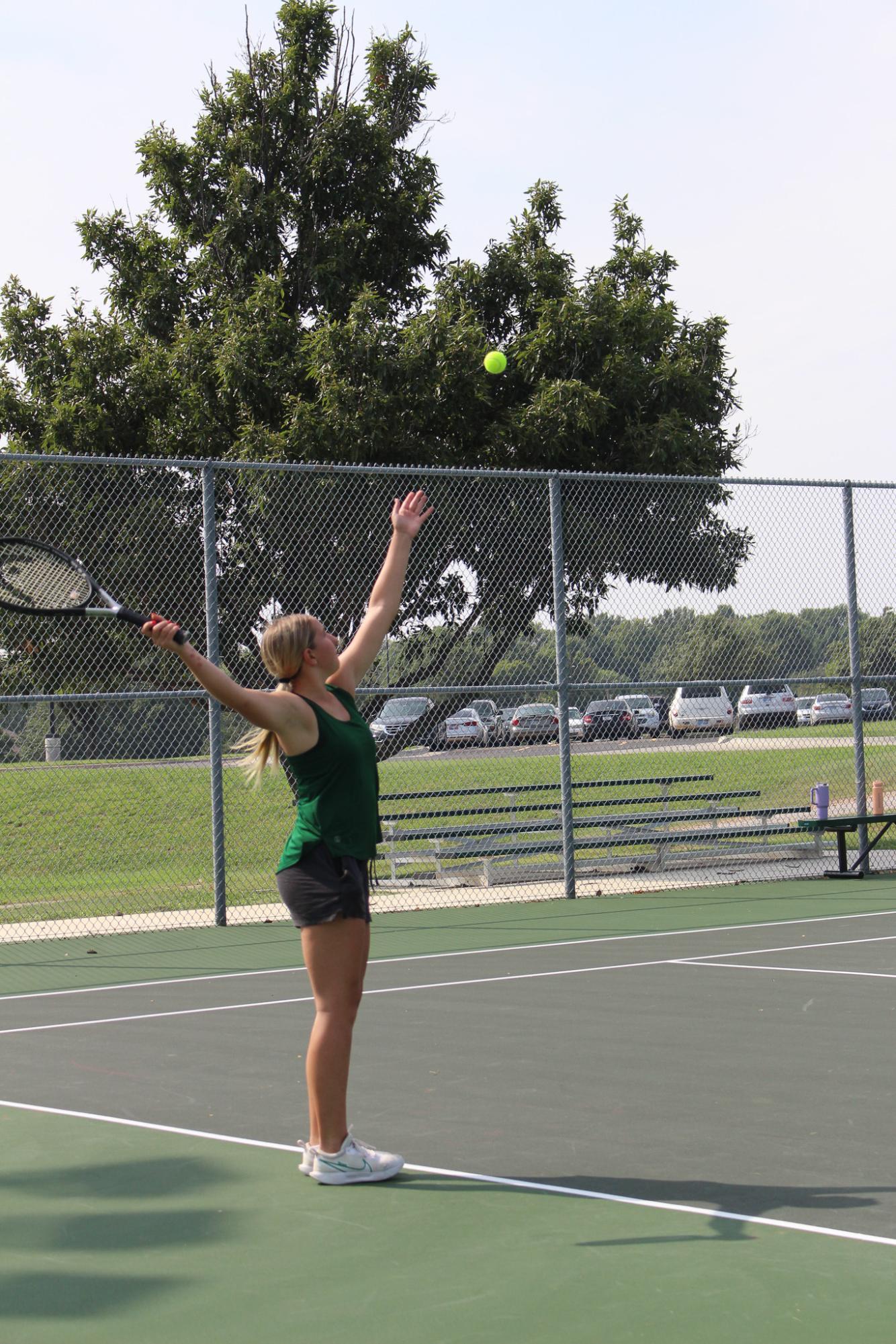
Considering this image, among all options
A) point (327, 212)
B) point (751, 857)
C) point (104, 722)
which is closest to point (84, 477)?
point (104, 722)

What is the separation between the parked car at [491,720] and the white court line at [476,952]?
351 centimetres

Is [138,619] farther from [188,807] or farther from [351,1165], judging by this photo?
[188,807]

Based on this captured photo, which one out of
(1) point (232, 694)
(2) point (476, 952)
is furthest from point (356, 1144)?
(2) point (476, 952)

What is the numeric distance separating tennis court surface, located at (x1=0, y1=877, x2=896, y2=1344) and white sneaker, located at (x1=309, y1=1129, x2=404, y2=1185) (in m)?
0.04

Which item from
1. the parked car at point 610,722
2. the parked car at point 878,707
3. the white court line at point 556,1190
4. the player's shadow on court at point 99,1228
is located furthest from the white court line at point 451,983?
the parked car at point 878,707

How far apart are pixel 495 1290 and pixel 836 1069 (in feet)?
9.33

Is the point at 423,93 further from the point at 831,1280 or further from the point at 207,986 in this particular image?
the point at 831,1280

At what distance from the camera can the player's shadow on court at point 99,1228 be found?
3928 mm

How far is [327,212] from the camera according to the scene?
57.5 feet

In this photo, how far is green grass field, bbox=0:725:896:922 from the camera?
15.5 m

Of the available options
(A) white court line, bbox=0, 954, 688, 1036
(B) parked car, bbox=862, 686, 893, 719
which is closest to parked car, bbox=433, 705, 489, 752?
(B) parked car, bbox=862, 686, 893, 719

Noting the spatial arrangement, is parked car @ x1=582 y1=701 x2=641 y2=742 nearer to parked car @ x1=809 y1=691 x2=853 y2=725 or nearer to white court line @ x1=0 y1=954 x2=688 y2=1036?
parked car @ x1=809 y1=691 x2=853 y2=725

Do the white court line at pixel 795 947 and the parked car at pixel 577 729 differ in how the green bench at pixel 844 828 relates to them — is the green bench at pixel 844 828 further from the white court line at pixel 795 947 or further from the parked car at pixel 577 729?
the white court line at pixel 795 947

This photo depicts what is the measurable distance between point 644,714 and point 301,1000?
7.17 metres
